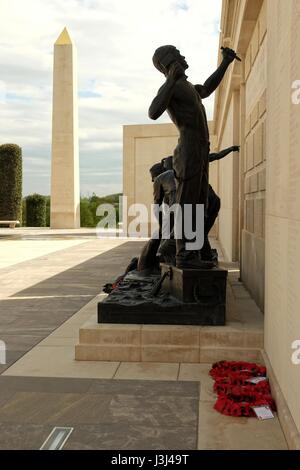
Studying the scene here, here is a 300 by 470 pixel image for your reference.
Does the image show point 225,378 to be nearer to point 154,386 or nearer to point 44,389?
point 154,386

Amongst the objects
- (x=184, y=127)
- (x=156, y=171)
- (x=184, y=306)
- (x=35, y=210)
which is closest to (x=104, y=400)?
(x=184, y=306)

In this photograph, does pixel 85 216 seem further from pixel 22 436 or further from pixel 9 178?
pixel 22 436

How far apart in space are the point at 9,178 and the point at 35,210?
380cm

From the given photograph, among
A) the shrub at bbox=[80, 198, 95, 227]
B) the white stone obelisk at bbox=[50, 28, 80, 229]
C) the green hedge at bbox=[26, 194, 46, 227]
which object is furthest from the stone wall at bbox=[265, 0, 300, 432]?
the green hedge at bbox=[26, 194, 46, 227]

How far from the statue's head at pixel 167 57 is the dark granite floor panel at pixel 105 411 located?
280cm

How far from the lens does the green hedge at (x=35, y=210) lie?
3575 cm

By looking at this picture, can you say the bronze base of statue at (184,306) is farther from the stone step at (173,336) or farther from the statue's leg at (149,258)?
the statue's leg at (149,258)

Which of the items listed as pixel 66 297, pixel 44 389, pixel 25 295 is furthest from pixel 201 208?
pixel 25 295

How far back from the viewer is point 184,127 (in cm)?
472

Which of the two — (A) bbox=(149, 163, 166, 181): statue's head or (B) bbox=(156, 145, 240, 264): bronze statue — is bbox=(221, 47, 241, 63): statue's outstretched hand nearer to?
(B) bbox=(156, 145, 240, 264): bronze statue

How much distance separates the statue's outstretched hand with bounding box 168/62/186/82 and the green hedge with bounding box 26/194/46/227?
32.1 m

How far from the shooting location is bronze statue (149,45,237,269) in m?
4.60

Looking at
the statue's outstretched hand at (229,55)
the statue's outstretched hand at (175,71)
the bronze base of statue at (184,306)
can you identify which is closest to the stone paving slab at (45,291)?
the bronze base of statue at (184,306)

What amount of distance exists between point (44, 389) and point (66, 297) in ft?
13.3
